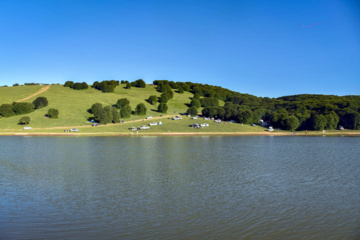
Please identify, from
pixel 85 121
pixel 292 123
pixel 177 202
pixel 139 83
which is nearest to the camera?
pixel 177 202

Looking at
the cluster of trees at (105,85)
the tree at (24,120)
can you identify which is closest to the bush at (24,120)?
the tree at (24,120)

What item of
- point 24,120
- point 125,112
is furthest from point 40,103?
point 125,112

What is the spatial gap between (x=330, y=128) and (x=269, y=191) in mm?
108989

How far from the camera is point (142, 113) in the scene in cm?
12375

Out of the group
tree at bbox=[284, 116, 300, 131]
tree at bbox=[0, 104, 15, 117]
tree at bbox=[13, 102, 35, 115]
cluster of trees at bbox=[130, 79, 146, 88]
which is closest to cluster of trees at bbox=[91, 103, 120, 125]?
tree at bbox=[13, 102, 35, 115]

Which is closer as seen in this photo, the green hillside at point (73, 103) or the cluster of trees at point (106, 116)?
the green hillside at point (73, 103)

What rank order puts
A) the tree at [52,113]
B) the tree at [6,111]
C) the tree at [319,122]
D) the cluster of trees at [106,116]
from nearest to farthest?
the cluster of trees at [106,116] → the tree at [6,111] → the tree at [52,113] → the tree at [319,122]

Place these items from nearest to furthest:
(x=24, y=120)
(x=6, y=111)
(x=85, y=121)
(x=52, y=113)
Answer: (x=24, y=120) < (x=6, y=111) < (x=52, y=113) < (x=85, y=121)

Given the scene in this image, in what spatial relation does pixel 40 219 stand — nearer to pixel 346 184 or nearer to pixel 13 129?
pixel 346 184

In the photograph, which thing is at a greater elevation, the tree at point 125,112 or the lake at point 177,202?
the tree at point 125,112

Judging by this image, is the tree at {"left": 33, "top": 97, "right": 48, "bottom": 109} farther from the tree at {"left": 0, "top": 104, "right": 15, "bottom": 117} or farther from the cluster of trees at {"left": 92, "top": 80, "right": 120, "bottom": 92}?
the cluster of trees at {"left": 92, "top": 80, "right": 120, "bottom": 92}

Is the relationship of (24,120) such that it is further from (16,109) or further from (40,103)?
(40,103)

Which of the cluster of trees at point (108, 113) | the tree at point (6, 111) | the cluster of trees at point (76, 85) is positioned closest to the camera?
the cluster of trees at point (108, 113)

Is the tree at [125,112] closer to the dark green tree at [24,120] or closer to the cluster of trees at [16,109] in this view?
the dark green tree at [24,120]
